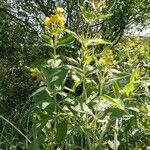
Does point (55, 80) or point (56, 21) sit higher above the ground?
point (56, 21)

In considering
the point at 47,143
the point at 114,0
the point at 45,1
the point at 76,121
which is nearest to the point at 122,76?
the point at 76,121

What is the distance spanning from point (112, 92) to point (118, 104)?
0.61ft

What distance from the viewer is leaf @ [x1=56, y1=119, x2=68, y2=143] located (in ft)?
5.58

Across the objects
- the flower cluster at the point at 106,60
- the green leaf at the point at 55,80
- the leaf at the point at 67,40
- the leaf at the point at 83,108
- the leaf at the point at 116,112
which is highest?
the leaf at the point at 67,40

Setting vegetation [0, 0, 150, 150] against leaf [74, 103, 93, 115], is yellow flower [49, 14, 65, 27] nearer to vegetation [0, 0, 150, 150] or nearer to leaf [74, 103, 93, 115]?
vegetation [0, 0, 150, 150]

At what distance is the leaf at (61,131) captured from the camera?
1.70 metres

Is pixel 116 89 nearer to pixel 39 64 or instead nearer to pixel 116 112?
pixel 116 112

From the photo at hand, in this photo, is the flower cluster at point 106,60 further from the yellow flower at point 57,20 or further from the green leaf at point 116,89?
the yellow flower at point 57,20

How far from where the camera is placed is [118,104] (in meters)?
→ 1.64

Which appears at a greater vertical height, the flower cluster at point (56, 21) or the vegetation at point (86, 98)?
the flower cluster at point (56, 21)

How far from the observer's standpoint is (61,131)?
5.58 feet

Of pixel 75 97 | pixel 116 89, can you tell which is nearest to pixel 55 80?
pixel 75 97

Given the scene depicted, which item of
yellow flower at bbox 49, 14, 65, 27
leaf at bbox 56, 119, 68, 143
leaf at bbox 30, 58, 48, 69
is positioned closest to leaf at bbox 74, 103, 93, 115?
leaf at bbox 56, 119, 68, 143

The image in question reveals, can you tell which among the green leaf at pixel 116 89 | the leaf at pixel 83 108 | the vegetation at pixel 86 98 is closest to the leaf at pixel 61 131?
the vegetation at pixel 86 98
